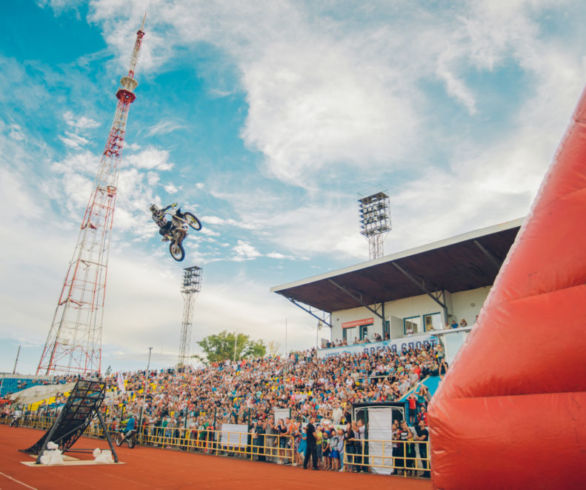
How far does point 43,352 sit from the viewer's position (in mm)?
36062

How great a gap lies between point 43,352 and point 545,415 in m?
41.5

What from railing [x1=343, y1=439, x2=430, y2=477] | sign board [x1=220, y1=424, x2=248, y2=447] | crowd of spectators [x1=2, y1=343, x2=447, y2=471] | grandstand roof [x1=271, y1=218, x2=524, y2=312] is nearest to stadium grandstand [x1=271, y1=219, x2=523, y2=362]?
grandstand roof [x1=271, y1=218, x2=524, y2=312]

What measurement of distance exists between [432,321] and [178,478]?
20755 millimetres

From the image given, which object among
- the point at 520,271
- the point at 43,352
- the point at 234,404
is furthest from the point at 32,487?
the point at 43,352

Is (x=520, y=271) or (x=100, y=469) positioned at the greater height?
(x=520, y=271)

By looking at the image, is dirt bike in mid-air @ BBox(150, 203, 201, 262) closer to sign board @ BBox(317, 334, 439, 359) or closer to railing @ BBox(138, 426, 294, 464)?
railing @ BBox(138, 426, 294, 464)

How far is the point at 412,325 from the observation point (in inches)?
1131

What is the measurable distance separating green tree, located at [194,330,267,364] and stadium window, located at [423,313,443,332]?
5079cm

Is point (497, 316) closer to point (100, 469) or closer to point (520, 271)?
point (520, 271)

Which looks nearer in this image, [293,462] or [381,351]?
[293,462]

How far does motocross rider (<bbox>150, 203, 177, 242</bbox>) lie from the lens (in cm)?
1630

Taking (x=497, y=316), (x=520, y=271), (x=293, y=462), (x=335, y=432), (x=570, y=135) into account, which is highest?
(x=570, y=135)

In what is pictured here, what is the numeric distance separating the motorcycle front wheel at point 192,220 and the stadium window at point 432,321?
18022 mm

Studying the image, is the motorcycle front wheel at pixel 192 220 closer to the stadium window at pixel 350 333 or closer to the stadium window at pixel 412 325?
the stadium window at pixel 412 325
